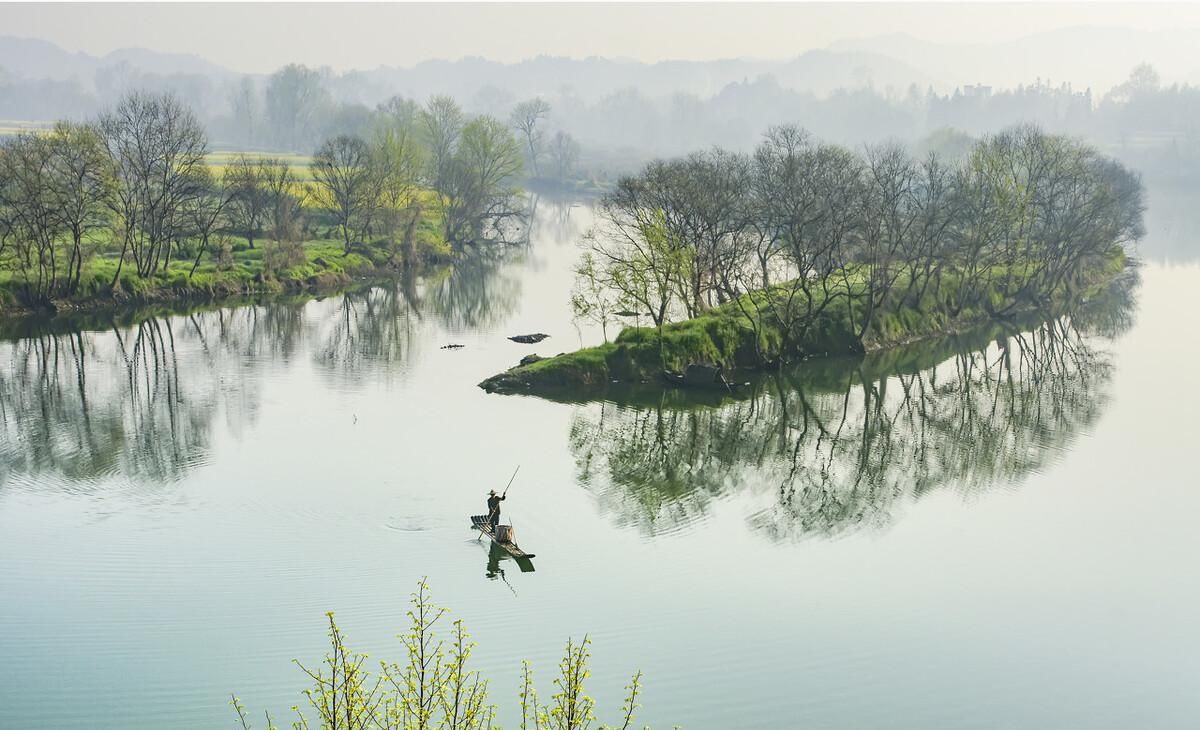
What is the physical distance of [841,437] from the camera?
48.4 metres

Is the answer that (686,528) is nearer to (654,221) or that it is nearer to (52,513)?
(52,513)

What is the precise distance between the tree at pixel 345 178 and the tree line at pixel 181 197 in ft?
0.60

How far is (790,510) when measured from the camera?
37.8m

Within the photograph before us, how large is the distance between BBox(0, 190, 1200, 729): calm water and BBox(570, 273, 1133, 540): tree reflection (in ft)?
0.72

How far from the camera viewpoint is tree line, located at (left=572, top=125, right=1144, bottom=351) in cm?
6122

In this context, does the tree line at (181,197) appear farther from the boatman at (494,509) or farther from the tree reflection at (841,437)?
the boatman at (494,509)

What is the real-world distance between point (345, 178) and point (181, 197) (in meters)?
19.3

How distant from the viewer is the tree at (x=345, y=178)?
340ft

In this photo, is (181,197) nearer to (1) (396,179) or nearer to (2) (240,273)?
(2) (240,273)

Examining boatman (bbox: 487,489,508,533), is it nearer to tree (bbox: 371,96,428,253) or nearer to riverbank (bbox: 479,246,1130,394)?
riverbank (bbox: 479,246,1130,394)

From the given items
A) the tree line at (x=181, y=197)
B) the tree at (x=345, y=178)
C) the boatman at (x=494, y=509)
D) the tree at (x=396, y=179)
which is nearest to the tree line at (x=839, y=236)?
the boatman at (x=494, y=509)

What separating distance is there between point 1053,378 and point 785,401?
57.0ft

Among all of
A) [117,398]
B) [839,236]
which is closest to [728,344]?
[839,236]

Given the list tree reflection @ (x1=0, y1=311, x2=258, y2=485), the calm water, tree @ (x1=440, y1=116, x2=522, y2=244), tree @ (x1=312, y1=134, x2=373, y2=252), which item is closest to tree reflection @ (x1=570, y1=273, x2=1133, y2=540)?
the calm water
